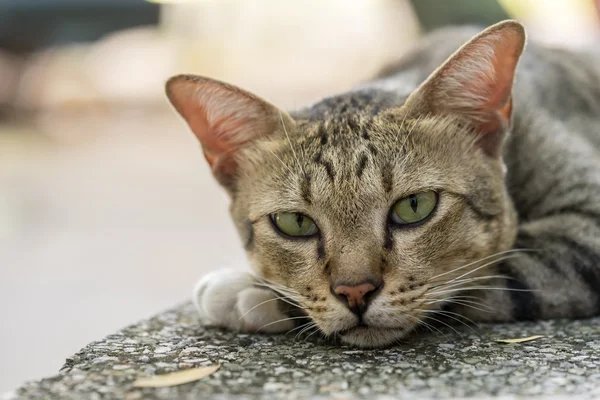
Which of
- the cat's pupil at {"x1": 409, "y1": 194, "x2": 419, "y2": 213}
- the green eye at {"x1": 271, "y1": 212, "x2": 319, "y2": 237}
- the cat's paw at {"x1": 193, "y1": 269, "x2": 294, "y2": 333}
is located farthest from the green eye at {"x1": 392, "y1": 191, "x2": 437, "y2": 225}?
the cat's paw at {"x1": 193, "y1": 269, "x2": 294, "y2": 333}

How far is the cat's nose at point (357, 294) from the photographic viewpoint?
5.78 feet

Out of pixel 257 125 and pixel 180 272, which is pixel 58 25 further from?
pixel 257 125

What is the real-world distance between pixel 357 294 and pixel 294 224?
38cm

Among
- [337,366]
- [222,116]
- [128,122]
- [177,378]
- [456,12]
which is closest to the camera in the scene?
[177,378]

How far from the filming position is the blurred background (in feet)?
15.4

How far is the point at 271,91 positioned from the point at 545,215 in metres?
7.71

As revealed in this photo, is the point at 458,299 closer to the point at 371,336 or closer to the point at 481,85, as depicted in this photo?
the point at 371,336

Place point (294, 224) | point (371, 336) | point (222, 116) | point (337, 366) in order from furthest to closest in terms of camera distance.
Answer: point (222, 116)
point (294, 224)
point (371, 336)
point (337, 366)

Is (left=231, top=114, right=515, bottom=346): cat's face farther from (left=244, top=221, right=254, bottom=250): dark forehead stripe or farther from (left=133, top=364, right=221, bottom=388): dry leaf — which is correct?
(left=133, top=364, right=221, bottom=388): dry leaf

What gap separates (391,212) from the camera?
194cm

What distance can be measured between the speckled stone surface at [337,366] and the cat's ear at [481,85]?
69 centimetres

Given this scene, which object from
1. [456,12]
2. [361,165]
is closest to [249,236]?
[361,165]

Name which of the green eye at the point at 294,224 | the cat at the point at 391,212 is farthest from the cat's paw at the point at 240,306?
the green eye at the point at 294,224

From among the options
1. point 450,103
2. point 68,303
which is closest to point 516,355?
point 450,103
